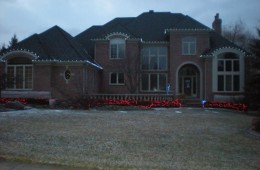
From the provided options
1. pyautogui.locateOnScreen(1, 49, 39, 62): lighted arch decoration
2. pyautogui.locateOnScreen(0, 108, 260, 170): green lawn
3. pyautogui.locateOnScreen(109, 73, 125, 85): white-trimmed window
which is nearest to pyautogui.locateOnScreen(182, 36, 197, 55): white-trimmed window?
pyautogui.locateOnScreen(109, 73, 125, 85): white-trimmed window

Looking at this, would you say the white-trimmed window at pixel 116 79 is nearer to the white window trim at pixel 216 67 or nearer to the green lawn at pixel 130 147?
the white window trim at pixel 216 67

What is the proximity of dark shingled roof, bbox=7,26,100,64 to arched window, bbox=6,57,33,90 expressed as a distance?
103cm

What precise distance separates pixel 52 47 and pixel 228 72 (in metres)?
16.0

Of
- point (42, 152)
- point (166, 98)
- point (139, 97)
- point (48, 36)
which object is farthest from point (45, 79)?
point (42, 152)

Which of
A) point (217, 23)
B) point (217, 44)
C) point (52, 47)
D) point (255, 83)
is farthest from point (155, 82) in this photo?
point (255, 83)

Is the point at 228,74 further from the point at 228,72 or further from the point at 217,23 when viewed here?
the point at 217,23

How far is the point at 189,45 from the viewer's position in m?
Answer: 35.4

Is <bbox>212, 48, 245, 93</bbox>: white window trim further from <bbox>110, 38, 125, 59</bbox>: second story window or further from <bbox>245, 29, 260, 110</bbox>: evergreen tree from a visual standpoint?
<bbox>110, 38, 125, 59</bbox>: second story window

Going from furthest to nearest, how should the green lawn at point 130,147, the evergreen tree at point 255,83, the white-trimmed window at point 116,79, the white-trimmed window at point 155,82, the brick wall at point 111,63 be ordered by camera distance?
the white-trimmed window at point 155,82
the white-trimmed window at point 116,79
the brick wall at point 111,63
the evergreen tree at point 255,83
the green lawn at point 130,147

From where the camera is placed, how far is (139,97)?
92.3 feet

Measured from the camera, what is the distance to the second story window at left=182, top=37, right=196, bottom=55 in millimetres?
35281

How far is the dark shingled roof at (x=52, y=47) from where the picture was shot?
30250 mm

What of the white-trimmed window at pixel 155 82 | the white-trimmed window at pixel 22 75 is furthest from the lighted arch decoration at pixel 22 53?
the white-trimmed window at pixel 155 82

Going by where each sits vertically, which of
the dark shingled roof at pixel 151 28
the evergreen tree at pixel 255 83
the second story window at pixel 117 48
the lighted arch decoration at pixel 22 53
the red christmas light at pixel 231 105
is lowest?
the red christmas light at pixel 231 105
